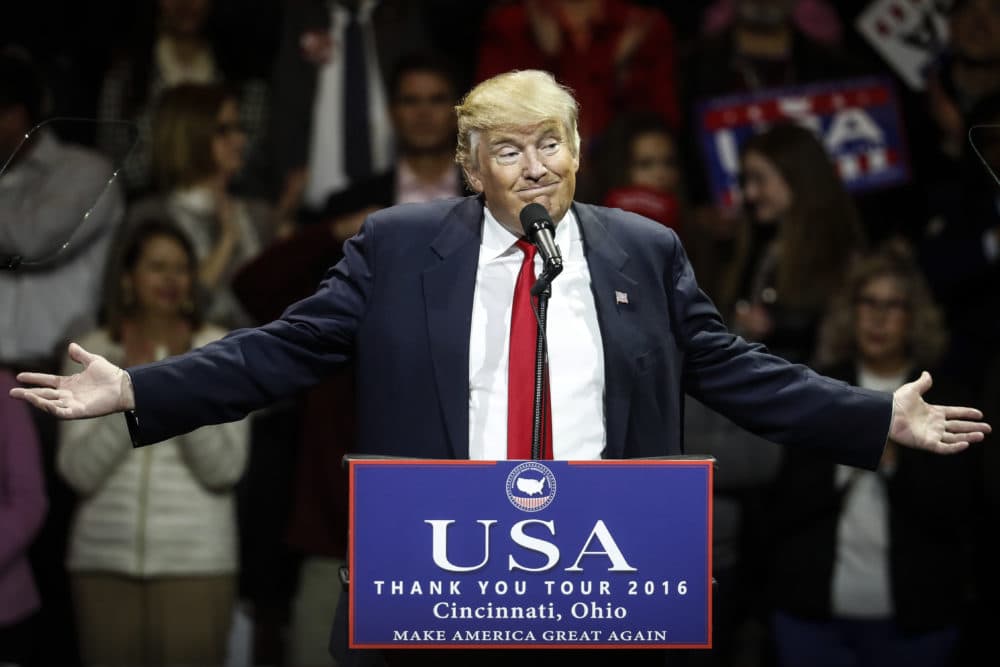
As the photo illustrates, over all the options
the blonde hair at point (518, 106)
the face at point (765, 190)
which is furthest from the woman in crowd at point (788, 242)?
the blonde hair at point (518, 106)

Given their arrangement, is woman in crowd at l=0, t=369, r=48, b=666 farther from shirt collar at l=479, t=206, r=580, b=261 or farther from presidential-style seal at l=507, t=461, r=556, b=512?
presidential-style seal at l=507, t=461, r=556, b=512

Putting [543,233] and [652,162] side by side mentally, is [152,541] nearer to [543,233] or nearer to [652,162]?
[652,162]

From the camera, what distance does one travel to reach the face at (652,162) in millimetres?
5234

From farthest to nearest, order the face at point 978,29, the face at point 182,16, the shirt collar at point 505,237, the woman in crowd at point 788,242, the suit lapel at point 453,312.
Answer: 1. the face at point 182,16
2. the face at point 978,29
3. the woman in crowd at point 788,242
4. the shirt collar at point 505,237
5. the suit lapel at point 453,312

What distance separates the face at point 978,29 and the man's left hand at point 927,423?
10.8 feet

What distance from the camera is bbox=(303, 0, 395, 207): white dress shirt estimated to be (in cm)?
558

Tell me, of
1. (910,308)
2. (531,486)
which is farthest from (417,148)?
(531,486)

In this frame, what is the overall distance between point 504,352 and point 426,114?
9.07ft

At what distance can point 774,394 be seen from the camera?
270 centimetres

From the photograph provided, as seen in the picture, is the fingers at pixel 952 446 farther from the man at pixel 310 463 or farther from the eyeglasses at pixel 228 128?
the eyeglasses at pixel 228 128

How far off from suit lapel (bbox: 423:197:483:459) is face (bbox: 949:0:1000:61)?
350 centimetres

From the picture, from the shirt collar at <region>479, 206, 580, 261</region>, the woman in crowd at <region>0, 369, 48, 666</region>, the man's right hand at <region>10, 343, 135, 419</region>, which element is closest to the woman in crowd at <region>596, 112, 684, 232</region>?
the woman in crowd at <region>0, 369, 48, 666</region>

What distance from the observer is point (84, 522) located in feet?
15.3

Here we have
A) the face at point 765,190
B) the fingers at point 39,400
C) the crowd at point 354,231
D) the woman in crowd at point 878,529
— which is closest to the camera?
the fingers at point 39,400
